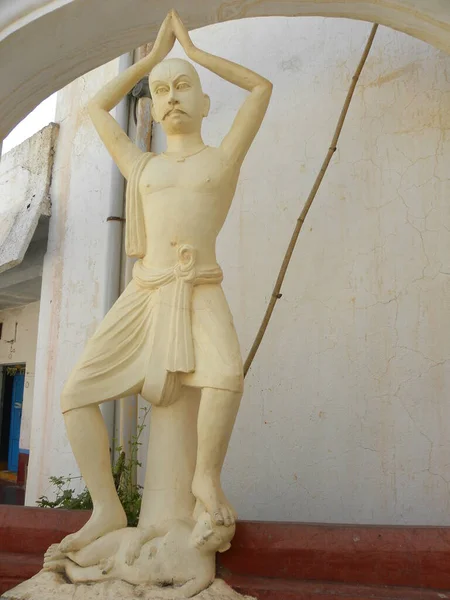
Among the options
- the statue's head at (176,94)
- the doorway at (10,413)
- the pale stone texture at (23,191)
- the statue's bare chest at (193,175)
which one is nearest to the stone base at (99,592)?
the statue's bare chest at (193,175)

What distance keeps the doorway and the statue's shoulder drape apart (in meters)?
5.09

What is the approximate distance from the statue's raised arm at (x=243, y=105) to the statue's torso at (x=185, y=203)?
66 millimetres

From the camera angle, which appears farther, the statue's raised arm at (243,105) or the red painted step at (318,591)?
the statue's raised arm at (243,105)

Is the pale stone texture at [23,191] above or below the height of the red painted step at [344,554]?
above

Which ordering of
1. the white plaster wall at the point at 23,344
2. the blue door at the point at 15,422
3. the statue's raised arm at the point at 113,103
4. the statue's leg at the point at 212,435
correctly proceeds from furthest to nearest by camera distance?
the blue door at the point at 15,422 → the white plaster wall at the point at 23,344 → the statue's raised arm at the point at 113,103 → the statue's leg at the point at 212,435

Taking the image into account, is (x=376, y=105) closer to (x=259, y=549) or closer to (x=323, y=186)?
(x=323, y=186)

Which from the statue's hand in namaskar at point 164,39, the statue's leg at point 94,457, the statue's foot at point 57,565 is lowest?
the statue's foot at point 57,565

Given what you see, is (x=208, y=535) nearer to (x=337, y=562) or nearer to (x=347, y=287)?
(x=337, y=562)

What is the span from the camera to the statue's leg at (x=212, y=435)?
193 centimetres

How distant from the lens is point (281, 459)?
334 cm

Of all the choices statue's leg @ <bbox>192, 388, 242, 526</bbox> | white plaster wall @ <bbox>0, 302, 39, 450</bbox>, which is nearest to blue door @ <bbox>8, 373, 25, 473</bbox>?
white plaster wall @ <bbox>0, 302, 39, 450</bbox>

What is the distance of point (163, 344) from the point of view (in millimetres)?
2068

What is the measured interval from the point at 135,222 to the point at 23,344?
4.79 m

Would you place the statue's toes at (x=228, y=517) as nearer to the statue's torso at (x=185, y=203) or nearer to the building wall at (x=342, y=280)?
the statue's torso at (x=185, y=203)
